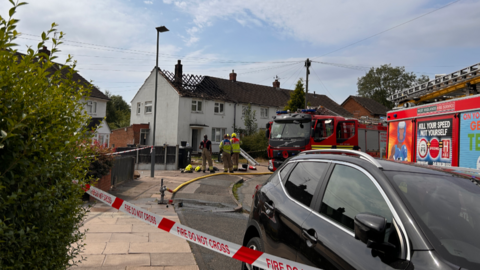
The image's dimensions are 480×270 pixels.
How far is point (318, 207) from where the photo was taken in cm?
295

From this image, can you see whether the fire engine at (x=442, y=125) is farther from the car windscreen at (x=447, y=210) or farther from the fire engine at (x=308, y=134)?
the car windscreen at (x=447, y=210)

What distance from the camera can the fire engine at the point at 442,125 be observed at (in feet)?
23.2

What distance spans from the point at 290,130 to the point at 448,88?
6421 mm

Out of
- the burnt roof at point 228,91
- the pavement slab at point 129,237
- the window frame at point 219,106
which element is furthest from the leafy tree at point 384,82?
the pavement slab at point 129,237

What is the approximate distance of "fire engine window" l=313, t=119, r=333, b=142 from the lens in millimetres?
13867

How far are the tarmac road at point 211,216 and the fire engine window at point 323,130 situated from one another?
13.3 feet

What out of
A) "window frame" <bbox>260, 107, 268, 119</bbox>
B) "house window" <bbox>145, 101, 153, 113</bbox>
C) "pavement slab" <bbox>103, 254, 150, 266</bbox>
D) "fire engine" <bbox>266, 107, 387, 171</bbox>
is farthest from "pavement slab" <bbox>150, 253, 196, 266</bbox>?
"window frame" <bbox>260, 107, 268, 119</bbox>

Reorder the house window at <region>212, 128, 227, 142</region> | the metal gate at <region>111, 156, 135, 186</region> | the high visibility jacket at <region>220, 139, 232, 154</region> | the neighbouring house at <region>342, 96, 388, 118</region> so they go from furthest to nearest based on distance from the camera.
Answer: the neighbouring house at <region>342, 96, 388, 118</region> < the house window at <region>212, 128, 227, 142</region> < the high visibility jacket at <region>220, 139, 232, 154</region> < the metal gate at <region>111, 156, 135, 186</region>

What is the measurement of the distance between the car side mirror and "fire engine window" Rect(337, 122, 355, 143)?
40.9 feet

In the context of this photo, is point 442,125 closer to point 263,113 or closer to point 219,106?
point 219,106

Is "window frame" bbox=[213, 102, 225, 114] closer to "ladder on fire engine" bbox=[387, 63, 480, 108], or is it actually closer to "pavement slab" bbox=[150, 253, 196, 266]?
"ladder on fire engine" bbox=[387, 63, 480, 108]

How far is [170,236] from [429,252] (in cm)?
489

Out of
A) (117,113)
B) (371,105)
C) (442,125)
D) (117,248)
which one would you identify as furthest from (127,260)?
(117,113)

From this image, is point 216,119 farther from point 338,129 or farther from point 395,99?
point 395,99
